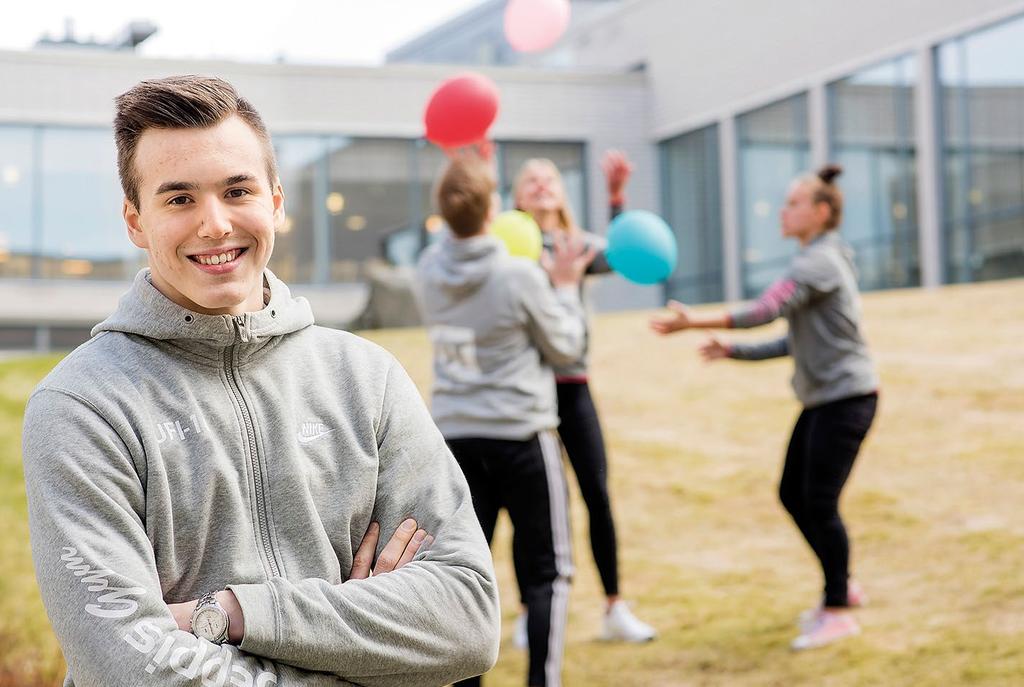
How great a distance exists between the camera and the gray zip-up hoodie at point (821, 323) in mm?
5293

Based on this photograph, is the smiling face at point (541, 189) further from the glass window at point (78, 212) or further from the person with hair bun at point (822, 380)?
the glass window at point (78, 212)

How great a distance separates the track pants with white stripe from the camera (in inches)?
176

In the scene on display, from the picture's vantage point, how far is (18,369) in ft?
46.7

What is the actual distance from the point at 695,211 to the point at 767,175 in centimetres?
180

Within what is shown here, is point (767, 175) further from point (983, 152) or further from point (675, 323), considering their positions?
point (675, 323)

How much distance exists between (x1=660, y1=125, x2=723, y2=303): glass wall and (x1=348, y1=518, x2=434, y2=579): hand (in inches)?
760

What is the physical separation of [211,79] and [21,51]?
19591 mm

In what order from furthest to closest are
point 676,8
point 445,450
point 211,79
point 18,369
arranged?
point 676,8
point 18,369
point 445,450
point 211,79

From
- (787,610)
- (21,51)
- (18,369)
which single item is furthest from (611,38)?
(787,610)

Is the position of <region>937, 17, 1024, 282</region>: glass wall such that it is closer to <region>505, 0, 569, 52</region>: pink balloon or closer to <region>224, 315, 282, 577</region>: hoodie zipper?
<region>505, 0, 569, 52</region>: pink balloon

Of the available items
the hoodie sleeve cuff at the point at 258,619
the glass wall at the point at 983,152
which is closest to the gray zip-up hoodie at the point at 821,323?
the hoodie sleeve cuff at the point at 258,619

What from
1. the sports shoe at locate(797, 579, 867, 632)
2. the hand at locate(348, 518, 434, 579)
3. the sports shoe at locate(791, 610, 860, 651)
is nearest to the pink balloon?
the sports shoe at locate(797, 579, 867, 632)

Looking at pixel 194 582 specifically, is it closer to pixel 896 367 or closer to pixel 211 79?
pixel 211 79

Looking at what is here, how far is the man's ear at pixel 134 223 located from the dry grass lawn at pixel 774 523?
12.5 ft
